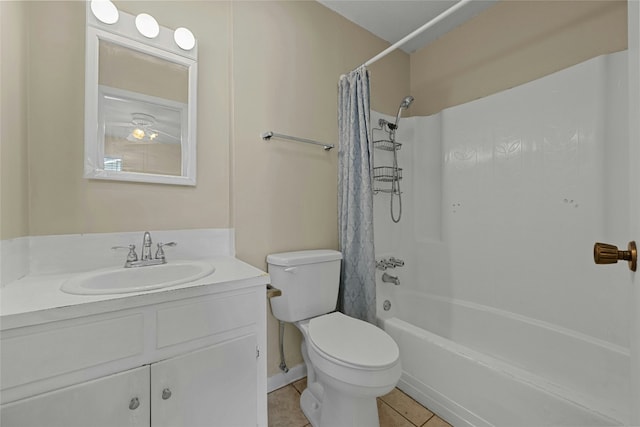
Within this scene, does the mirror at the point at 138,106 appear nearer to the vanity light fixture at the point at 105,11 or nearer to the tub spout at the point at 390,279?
the vanity light fixture at the point at 105,11

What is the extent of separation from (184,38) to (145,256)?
110 cm

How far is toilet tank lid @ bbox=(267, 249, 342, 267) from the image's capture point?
4.71 feet

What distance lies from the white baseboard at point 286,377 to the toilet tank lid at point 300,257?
0.72 metres

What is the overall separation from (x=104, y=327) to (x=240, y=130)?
109cm

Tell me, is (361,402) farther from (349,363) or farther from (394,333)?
(394,333)

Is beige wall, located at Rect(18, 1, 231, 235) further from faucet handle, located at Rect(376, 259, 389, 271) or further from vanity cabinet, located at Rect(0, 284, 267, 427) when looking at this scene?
faucet handle, located at Rect(376, 259, 389, 271)

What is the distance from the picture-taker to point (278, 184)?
160 centimetres

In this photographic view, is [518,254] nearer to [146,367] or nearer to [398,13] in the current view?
[398,13]

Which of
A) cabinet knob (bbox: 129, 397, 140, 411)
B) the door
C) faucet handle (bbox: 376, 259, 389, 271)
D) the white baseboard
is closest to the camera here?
the door

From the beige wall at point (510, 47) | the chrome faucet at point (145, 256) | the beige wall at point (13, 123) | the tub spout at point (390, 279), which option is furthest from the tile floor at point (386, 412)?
the beige wall at point (510, 47)

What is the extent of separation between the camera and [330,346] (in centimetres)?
114

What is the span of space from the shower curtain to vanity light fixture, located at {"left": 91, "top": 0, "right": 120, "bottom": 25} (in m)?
1.25

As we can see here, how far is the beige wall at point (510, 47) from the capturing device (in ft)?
4.82

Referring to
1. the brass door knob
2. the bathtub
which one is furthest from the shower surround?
the brass door knob
